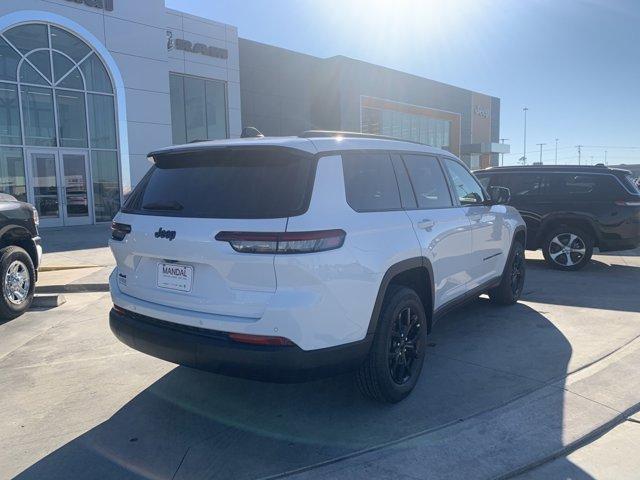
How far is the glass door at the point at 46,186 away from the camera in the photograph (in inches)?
667

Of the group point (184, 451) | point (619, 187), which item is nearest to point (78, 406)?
point (184, 451)

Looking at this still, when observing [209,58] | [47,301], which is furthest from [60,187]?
[47,301]

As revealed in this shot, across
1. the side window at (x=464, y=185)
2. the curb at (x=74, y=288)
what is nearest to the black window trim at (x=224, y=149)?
the side window at (x=464, y=185)

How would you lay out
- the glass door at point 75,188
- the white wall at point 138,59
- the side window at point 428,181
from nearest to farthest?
1. the side window at point 428,181
2. the glass door at point 75,188
3. the white wall at point 138,59

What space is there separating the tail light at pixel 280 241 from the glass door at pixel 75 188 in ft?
55.0

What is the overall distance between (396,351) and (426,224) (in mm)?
989

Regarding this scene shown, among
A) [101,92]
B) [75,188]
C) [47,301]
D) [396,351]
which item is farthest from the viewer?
[101,92]

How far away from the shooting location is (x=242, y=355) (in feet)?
9.60

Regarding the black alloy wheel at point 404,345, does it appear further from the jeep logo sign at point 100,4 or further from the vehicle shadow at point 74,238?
the jeep logo sign at point 100,4

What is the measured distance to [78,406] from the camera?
12.4 ft

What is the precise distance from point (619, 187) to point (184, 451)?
26.9ft

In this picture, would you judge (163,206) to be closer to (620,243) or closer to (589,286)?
(589,286)

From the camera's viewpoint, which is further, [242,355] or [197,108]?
[197,108]

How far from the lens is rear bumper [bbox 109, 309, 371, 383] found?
291 centimetres
